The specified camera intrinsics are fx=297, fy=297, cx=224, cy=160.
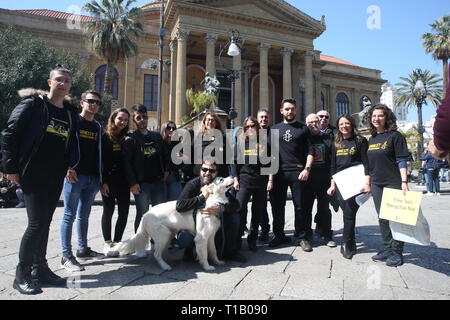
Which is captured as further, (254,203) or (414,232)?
(254,203)

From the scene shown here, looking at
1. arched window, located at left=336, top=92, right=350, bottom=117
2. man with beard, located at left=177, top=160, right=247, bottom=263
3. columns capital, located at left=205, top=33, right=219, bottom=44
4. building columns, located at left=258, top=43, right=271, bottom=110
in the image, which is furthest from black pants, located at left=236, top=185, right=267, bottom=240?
arched window, located at left=336, top=92, right=350, bottom=117

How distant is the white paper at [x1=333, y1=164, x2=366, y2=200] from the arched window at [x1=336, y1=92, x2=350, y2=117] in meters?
37.7

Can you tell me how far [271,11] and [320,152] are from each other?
1060 inches

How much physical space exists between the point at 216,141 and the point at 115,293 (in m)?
2.27

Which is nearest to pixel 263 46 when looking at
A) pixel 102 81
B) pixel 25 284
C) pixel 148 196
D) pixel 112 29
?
pixel 112 29

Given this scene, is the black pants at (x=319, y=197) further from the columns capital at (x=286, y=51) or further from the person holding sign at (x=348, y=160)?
the columns capital at (x=286, y=51)

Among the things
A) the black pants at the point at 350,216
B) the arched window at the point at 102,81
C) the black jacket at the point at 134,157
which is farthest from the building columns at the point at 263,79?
the black jacket at the point at 134,157

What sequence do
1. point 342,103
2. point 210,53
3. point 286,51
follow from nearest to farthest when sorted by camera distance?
point 210,53, point 286,51, point 342,103

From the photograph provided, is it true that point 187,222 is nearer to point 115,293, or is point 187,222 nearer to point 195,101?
point 115,293

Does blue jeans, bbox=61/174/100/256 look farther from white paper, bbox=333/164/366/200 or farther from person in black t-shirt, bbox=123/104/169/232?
white paper, bbox=333/164/366/200

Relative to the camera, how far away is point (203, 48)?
28.5 metres

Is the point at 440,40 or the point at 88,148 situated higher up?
the point at 440,40

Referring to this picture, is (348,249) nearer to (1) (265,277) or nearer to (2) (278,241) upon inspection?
(2) (278,241)

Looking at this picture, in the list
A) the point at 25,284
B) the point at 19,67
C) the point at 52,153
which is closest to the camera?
the point at 25,284
